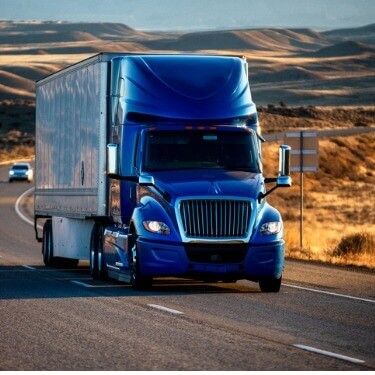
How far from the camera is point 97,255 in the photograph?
24750 mm

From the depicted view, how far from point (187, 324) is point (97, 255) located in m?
8.31

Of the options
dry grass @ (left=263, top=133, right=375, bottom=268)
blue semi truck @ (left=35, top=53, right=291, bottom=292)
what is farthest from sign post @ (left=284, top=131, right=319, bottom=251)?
blue semi truck @ (left=35, top=53, right=291, bottom=292)

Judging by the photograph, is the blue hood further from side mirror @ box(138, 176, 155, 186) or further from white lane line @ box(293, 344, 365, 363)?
white lane line @ box(293, 344, 365, 363)

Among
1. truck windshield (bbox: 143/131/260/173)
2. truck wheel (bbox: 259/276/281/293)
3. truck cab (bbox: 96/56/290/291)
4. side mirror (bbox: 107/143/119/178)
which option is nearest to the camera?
truck cab (bbox: 96/56/290/291)

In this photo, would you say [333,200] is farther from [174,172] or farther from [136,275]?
[136,275]

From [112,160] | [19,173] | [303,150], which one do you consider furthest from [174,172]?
[19,173]

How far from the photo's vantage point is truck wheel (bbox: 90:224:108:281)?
24391mm

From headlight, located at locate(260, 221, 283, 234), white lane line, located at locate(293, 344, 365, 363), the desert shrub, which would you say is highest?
headlight, located at locate(260, 221, 283, 234)

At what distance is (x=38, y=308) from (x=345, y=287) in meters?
5.87

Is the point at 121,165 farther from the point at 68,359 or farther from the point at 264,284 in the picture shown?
the point at 68,359

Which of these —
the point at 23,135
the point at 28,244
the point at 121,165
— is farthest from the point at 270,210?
the point at 23,135

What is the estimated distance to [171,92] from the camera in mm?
22766

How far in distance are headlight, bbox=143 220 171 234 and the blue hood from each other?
39 cm

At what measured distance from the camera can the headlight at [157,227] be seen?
21.7 metres
